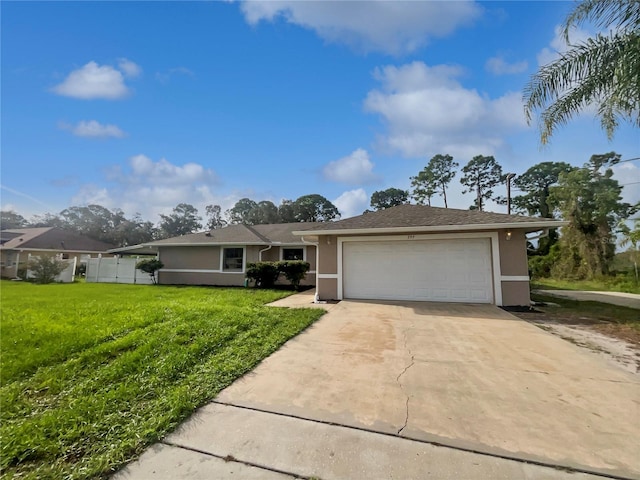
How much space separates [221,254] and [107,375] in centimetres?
1237

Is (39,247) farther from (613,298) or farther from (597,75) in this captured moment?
(613,298)

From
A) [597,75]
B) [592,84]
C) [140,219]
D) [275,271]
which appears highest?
[140,219]

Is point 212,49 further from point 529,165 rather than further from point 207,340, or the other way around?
point 529,165

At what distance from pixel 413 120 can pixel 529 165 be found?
2892cm

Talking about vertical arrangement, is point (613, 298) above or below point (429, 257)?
below

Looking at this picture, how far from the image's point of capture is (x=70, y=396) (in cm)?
315

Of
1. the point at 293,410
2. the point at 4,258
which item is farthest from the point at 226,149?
the point at 4,258

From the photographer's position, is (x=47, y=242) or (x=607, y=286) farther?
(x=47, y=242)

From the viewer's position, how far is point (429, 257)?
9.52 meters

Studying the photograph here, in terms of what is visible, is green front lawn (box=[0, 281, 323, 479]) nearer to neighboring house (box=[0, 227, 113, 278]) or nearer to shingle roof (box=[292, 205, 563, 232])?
shingle roof (box=[292, 205, 563, 232])

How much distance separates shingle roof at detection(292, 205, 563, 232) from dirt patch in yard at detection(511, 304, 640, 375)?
8.57 feet

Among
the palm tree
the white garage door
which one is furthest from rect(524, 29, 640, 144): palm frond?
the white garage door

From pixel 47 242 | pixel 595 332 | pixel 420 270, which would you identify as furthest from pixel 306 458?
pixel 47 242

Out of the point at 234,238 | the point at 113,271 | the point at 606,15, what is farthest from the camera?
the point at 113,271
